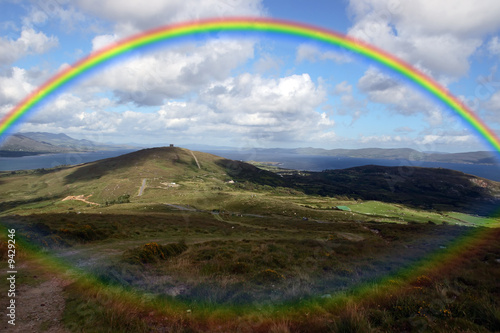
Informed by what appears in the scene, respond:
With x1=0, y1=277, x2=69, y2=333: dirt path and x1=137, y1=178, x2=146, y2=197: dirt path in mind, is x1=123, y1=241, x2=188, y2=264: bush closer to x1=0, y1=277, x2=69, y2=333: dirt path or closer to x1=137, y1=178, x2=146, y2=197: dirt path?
x1=0, y1=277, x2=69, y2=333: dirt path

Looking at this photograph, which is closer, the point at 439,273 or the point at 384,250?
the point at 439,273

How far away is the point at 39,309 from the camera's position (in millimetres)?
7016

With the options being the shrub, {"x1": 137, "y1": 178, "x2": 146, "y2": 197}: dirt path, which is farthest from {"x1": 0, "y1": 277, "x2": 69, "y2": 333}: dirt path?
{"x1": 137, "y1": 178, "x2": 146, "y2": 197}: dirt path

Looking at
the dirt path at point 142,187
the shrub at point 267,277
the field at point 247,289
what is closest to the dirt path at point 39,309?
the field at point 247,289

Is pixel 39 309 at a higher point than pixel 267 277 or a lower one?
higher

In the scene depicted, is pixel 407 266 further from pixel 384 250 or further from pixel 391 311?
pixel 391 311

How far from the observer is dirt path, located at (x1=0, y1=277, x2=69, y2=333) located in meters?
6.07

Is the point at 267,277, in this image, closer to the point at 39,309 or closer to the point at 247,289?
the point at 247,289

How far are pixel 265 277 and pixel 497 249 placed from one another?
59.9 ft

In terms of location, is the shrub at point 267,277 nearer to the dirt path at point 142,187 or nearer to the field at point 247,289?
the field at point 247,289

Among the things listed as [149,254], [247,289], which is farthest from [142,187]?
[247,289]

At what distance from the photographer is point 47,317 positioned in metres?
6.61

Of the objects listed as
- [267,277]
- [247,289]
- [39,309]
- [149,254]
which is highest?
[39,309]

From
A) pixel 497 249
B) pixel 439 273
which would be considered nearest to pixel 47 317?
pixel 439 273
